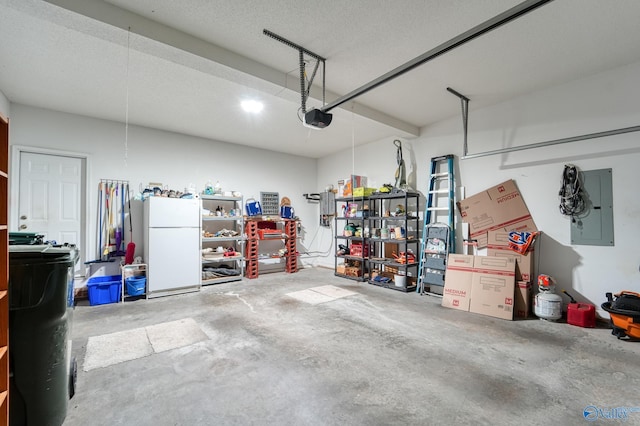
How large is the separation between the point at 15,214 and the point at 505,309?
7.02 meters

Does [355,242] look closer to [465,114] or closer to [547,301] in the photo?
[465,114]

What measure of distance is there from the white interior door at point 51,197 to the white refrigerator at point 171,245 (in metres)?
1.08

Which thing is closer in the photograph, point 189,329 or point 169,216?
point 189,329

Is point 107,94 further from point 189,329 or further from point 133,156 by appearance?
point 189,329

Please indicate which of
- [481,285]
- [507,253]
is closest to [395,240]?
[481,285]

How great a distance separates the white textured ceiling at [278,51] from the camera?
2.33 meters

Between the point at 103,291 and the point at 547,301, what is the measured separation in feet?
20.2

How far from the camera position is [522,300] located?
3.62 meters

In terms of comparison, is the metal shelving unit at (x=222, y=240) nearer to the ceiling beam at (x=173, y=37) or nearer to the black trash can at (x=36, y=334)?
the ceiling beam at (x=173, y=37)

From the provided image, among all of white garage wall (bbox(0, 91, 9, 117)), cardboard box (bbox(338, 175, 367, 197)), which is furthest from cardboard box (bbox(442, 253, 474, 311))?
white garage wall (bbox(0, 91, 9, 117))

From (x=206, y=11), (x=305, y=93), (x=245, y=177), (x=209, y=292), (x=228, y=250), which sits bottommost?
(x=209, y=292)

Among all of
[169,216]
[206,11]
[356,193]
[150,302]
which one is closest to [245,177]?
[169,216]

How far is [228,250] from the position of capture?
19.5 ft

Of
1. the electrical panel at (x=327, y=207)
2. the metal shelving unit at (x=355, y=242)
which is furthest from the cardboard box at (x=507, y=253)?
the electrical panel at (x=327, y=207)
